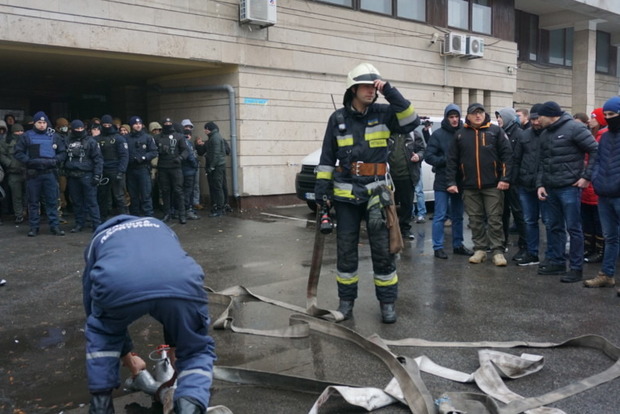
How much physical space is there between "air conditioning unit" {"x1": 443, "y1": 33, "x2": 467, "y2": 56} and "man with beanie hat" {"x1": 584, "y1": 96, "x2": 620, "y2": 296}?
37.3ft

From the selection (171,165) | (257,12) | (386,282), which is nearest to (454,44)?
(257,12)

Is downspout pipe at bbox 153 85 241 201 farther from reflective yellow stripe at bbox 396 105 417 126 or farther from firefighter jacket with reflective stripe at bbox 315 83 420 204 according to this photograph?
reflective yellow stripe at bbox 396 105 417 126

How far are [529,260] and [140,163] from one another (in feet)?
23.5

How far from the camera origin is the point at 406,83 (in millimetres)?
16422

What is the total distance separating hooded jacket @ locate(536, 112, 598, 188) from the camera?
648 centimetres

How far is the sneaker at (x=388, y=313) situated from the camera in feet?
17.3

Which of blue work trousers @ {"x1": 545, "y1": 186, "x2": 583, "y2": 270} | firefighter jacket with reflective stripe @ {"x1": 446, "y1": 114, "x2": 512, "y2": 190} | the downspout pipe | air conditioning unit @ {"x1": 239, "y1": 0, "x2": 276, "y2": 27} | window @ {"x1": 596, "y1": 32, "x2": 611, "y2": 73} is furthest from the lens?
window @ {"x1": 596, "y1": 32, "x2": 611, "y2": 73}

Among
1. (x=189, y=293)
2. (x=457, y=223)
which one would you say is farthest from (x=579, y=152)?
(x=189, y=293)

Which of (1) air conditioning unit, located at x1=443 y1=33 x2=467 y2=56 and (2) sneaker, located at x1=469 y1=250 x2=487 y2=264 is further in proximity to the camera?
(1) air conditioning unit, located at x1=443 y1=33 x2=467 y2=56

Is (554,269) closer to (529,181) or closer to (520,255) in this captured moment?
(520,255)

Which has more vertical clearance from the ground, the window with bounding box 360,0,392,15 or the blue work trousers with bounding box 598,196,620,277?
the window with bounding box 360,0,392,15

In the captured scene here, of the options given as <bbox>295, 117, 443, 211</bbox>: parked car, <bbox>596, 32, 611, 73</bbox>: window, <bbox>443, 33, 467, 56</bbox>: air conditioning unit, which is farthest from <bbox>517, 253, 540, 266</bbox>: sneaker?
<bbox>596, 32, 611, 73</bbox>: window

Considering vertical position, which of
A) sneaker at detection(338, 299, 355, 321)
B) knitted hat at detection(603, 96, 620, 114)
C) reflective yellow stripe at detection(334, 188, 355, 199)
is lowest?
sneaker at detection(338, 299, 355, 321)

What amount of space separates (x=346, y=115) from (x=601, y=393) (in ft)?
9.64
